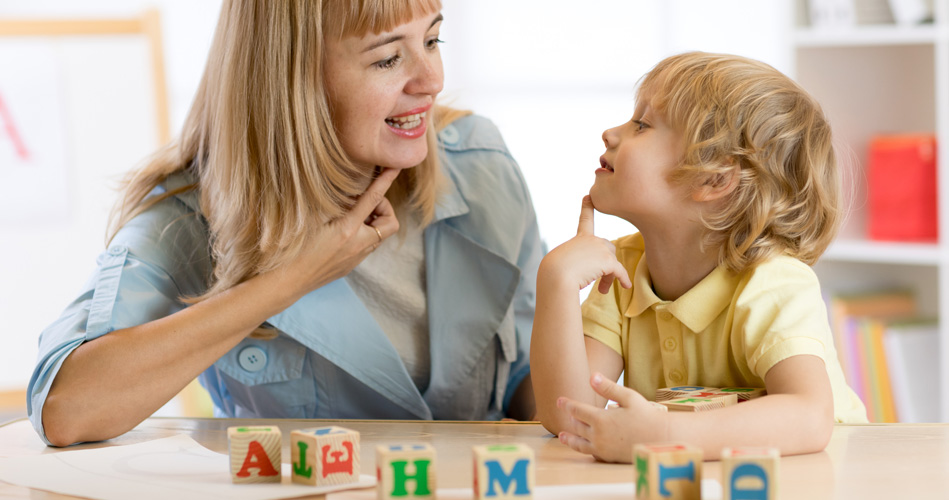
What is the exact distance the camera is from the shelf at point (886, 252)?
2037mm

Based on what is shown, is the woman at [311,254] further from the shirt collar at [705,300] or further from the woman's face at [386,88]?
the shirt collar at [705,300]

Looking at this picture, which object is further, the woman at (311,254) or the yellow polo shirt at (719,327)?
the woman at (311,254)

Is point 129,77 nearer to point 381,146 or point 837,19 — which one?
point 381,146

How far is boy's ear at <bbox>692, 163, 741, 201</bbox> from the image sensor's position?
1.03m

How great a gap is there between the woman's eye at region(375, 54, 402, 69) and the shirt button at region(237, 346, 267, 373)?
1.35ft

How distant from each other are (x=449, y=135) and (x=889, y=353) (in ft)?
4.21

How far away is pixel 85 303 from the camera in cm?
111

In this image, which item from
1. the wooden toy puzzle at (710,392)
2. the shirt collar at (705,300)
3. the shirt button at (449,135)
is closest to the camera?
the wooden toy puzzle at (710,392)

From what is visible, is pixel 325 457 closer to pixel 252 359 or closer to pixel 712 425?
pixel 712 425

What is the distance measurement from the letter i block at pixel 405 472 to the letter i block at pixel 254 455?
0.42 ft

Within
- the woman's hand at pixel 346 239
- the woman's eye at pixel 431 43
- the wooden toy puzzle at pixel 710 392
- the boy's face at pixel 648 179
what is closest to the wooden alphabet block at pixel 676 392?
the wooden toy puzzle at pixel 710 392

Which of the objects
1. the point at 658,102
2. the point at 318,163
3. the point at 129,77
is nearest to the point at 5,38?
the point at 129,77

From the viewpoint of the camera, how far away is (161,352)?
1.06 m

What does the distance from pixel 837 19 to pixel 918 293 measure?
0.69 metres
